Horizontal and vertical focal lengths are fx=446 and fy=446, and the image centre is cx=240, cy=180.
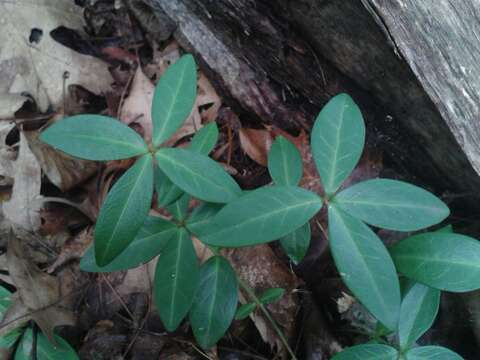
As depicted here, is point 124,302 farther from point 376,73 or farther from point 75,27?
point 75,27

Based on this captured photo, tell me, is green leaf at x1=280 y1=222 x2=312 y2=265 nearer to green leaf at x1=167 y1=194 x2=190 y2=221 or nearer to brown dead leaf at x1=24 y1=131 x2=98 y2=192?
green leaf at x1=167 y1=194 x2=190 y2=221

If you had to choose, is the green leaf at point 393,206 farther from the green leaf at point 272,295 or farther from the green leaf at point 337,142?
the green leaf at point 272,295

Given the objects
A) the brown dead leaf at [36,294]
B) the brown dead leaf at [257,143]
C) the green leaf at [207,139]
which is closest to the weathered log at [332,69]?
the brown dead leaf at [257,143]

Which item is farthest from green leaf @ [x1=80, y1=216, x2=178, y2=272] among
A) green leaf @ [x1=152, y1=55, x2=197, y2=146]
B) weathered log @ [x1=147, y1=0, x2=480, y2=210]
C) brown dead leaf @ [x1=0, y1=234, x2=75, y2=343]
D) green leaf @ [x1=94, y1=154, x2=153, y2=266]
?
weathered log @ [x1=147, y1=0, x2=480, y2=210]

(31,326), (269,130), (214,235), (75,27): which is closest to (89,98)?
(75,27)

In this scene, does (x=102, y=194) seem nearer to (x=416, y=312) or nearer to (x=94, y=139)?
(x=94, y=139)

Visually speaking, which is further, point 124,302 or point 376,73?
point 124,302

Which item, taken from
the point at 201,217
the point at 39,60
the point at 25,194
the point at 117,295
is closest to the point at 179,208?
the point at 201,217
